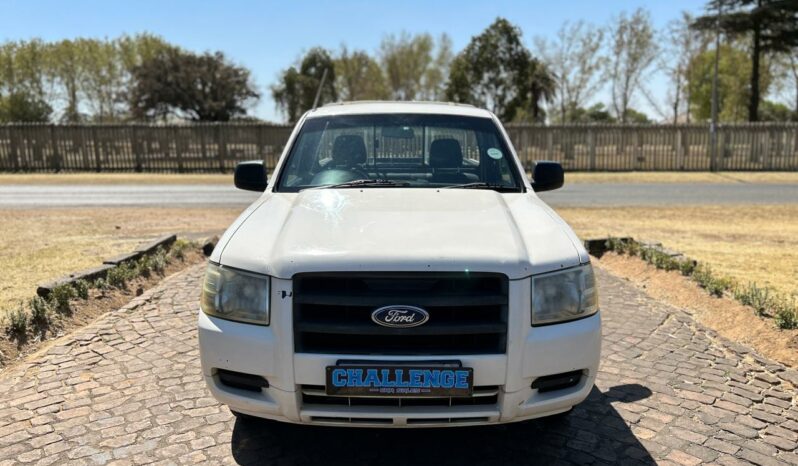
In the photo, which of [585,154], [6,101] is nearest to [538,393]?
[585,154]

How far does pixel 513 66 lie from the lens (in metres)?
47.3

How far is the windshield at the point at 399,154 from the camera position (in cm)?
421

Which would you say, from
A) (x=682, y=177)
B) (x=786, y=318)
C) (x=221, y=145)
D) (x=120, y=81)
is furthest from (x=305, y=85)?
(x=786, y=318)

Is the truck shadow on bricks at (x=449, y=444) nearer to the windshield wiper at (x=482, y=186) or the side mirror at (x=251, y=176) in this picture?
the windshield wiper at (x=482, y=186)

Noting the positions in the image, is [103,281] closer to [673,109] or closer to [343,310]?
[343,310]

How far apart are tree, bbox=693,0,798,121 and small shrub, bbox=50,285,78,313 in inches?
1732

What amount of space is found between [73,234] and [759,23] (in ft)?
148

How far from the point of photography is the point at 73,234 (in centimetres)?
1017

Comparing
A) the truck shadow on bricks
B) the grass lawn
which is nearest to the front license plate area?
the truck shadow on bricks

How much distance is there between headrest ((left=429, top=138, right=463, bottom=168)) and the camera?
442cm

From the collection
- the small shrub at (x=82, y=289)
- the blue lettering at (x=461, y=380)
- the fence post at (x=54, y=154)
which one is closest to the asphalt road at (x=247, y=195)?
the fence post at (x=54, y=154)

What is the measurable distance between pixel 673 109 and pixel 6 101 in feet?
203

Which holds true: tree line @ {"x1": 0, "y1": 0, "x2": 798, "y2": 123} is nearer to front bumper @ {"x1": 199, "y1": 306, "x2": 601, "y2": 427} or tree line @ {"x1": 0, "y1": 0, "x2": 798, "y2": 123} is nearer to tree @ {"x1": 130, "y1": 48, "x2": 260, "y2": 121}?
tree @ {"x1": 130, "y1": 48, "x2": 260, "y2": 121}

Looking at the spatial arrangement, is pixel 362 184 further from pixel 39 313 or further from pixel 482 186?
pixel 39 313
